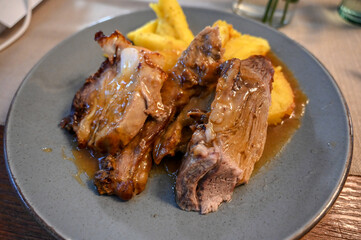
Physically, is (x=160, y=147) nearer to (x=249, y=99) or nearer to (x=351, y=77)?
(x=249, y=99)

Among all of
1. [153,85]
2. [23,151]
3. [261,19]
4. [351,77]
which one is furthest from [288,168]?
[261,19]

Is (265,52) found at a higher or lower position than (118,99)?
higher

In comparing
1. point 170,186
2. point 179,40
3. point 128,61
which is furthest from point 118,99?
point 179,40

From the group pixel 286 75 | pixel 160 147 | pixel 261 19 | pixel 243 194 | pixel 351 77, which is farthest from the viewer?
pixel 261 19

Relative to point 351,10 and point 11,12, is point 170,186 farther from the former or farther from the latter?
point 351,10

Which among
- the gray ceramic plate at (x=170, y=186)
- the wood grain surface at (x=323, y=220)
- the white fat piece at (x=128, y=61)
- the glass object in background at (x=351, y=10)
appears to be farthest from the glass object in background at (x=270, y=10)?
the wood grain surface at (x=323, y=220)
